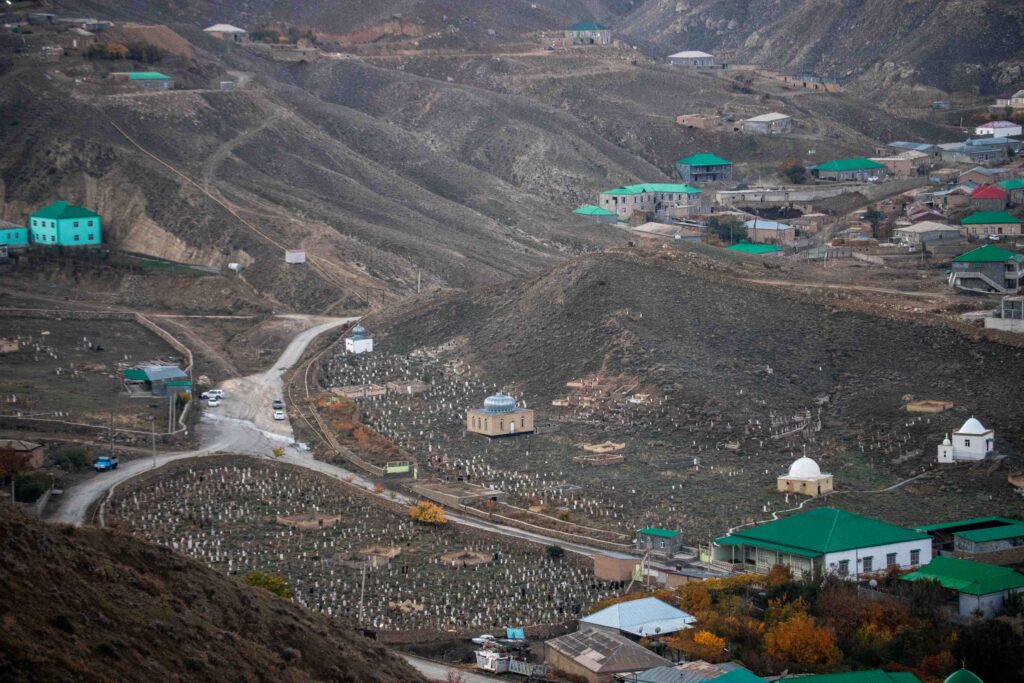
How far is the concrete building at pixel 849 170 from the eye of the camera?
110312 millimetres

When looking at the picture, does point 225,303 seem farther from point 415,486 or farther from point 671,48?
point 671,48

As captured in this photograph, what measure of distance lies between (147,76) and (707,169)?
109 feet

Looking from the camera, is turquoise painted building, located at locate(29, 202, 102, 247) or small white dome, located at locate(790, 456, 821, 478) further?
turquoise painted building, located at locate(29, 202, 102, 247)

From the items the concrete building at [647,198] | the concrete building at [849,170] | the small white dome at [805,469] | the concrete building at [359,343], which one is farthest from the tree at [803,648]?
the concrete building at [849,170]

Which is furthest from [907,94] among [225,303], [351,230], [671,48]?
[225,303]

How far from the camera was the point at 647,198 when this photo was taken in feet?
344

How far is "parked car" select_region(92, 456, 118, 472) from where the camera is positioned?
5759cm

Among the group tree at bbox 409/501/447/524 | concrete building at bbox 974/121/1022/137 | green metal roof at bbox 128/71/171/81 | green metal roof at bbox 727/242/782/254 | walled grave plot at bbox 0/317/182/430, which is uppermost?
green metal roof at bbox 128/71/171/81

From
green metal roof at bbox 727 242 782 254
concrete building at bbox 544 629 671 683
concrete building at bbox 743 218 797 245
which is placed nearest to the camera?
concrete building at bbox 544 629 671 683

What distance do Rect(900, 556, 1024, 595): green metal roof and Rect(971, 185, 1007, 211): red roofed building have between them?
52666mm

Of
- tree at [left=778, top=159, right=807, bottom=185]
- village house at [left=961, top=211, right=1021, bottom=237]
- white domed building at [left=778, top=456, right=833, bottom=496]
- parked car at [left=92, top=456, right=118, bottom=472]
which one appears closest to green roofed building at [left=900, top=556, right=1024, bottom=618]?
white domed building at [left=778, top=456, right=833, bottom=496]

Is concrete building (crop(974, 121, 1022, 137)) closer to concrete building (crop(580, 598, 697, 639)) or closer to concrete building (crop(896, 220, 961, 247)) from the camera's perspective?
concrete building (crop(896, 220, 961, 247))

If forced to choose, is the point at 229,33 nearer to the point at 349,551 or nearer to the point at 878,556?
the point at 349,551

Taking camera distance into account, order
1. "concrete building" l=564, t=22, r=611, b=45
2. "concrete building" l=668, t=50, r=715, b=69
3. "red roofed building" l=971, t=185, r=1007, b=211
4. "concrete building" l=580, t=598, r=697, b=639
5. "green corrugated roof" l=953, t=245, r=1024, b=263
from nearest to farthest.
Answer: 1. "concrete building" l=580, t=598, r=697, b=639
2. "green corrugated roof" l=953, t=245, r=1024, b=263
3. "red roofed building" l=971, t=185, r=1007, b=211
4. "concrete building" l=564, t=22, r=611, b=45
5. "concrete building" l=668, t=50, r=715, b=69
